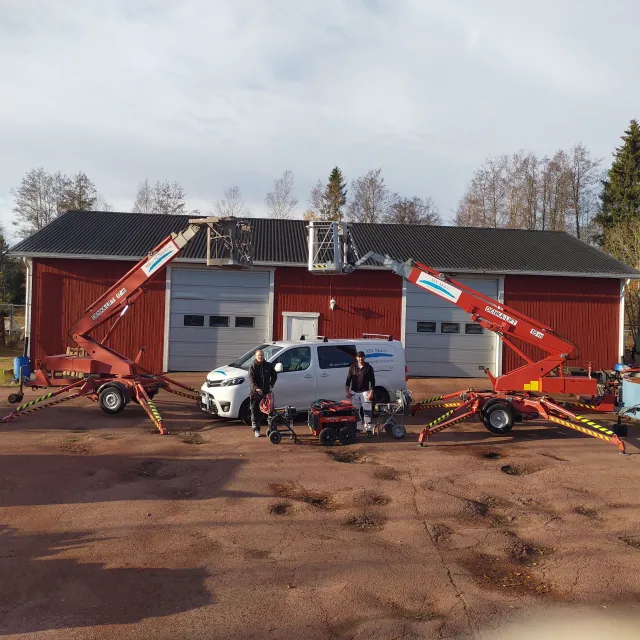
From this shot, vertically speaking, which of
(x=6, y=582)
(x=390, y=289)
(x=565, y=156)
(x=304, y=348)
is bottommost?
(x=6, y=582)

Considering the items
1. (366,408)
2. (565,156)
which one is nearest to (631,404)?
(366,408)

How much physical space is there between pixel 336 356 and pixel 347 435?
2.57m

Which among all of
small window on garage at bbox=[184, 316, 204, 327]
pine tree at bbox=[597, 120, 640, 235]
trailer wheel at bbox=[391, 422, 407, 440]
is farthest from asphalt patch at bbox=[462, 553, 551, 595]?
pine tree at bbox=[597, 120, 640, 235]

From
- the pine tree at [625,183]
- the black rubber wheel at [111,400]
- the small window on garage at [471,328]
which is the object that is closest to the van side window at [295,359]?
the black rubber wheel at [111,400]

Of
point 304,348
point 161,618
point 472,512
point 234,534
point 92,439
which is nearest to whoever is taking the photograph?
point 161,618

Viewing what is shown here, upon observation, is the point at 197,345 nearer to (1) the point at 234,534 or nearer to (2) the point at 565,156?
(1) the point at 234,534

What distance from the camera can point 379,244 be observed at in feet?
77.2

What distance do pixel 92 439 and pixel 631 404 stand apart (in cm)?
1011

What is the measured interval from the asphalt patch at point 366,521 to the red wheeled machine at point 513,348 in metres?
4.79

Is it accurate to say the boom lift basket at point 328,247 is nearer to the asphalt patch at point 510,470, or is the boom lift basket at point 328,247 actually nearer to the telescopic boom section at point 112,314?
the telescopic boom section at point 112,314

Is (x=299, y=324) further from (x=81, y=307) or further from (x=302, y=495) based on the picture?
(x=302, y=495)

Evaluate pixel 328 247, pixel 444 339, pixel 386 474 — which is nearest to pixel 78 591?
pixel 386 474

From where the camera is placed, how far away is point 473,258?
2205 centimetres

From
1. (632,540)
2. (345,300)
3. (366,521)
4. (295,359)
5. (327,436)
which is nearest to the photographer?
(632,540)
